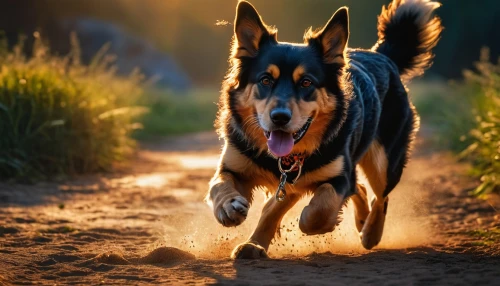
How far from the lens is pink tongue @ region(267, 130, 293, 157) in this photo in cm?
496

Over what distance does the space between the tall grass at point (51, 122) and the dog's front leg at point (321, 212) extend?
4687 mm

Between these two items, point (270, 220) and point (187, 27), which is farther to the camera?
point (187, 27)

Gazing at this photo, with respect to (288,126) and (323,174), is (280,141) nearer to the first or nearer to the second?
(288,126)

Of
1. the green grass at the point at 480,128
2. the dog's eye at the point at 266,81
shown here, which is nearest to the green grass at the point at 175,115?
the green grass at the point at 480,128

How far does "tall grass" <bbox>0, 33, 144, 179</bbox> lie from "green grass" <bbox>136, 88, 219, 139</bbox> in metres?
5.52

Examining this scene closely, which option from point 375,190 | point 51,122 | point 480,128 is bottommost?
point 375,190

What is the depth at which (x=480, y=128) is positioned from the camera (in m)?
8.92

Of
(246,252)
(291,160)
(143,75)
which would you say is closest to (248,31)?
(291,160)

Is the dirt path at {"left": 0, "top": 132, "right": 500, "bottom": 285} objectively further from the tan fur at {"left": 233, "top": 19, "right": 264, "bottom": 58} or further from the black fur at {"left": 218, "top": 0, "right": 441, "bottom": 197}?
the tan fur at {"left": 233, "top": 19, "right": 264, "bottom": 58}

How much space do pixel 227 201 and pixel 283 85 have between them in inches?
35.7

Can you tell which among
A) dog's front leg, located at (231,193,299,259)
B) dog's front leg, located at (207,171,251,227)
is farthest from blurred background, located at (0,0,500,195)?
dog's front leg, located at (231,193,299,259)

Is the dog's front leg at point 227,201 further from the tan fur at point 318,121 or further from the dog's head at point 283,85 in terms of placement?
the tan fur at point 318,121

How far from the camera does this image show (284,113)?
4.76m

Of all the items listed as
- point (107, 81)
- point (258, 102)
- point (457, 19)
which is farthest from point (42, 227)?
point (457, 19)
